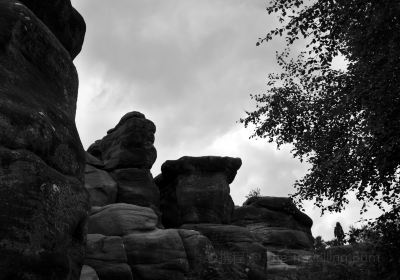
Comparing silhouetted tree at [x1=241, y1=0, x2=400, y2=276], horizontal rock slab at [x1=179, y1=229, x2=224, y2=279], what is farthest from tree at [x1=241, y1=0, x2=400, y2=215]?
horizontal rock slab at [x1=179, y1=229, x2=224, y2=279]

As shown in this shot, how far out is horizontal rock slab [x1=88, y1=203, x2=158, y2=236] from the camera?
25.4 m

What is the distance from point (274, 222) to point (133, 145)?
614 inches

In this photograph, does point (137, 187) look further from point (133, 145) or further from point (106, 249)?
point (106, 249)

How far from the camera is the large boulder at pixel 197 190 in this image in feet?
140

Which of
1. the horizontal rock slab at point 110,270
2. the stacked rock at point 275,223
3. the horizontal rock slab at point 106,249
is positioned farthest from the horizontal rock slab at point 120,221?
the stacked rock at point 275,223

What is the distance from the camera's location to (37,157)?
10688 mm

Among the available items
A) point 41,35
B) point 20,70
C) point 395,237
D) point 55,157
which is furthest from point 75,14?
point 395,237

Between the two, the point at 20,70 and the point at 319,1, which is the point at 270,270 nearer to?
the point at 319,1

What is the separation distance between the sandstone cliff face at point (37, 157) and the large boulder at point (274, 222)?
3282cm

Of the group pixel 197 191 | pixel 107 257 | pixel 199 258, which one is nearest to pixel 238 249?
pixel 199 258

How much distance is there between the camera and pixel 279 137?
24281 mm

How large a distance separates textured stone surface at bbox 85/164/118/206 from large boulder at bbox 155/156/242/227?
7.19 metres

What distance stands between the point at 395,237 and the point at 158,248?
11.9 m

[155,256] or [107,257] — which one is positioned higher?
[155,256]
